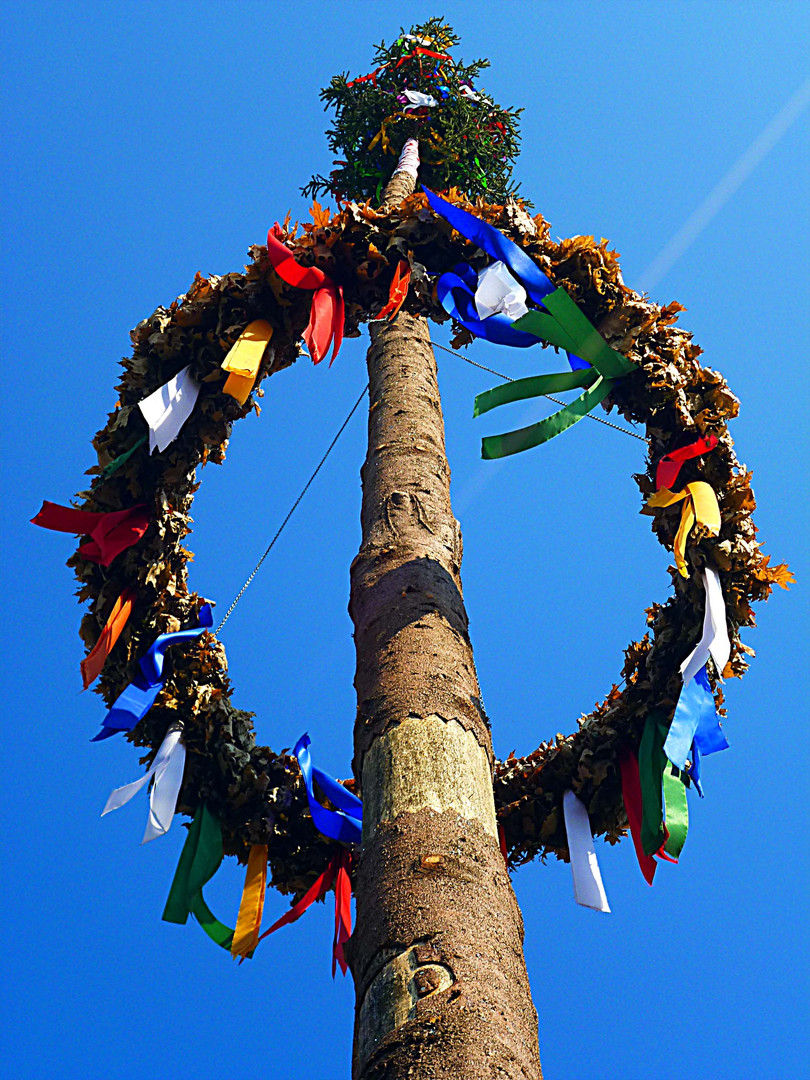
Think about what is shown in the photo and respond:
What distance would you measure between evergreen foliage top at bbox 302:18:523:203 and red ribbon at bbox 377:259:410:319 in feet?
17.4

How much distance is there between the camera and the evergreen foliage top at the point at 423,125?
885 cm

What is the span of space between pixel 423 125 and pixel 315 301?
6031mm

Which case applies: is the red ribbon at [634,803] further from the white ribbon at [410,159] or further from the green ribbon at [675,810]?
the white ribbon at [410,159]

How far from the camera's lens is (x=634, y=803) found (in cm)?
366

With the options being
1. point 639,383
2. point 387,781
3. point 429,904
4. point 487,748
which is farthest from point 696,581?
point 429,904

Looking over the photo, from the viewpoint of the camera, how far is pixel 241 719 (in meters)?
3.94

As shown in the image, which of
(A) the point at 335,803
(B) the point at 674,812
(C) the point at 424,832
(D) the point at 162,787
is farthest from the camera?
(A) the point at 335,803

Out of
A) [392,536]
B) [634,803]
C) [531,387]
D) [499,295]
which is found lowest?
[634,803]

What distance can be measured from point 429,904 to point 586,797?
6.20 ft

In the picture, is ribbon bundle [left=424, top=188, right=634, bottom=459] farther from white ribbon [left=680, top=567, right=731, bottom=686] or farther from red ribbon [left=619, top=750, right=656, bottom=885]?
red ribbon [left=619, top=750, right=656, bottom=885]

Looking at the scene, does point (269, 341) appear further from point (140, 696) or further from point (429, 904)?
point (429, 904)

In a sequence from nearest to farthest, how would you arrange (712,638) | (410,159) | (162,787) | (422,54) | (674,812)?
(712,638), (674,812), (162,787), (410,159), (422,54)

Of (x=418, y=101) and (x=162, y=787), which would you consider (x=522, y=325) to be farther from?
(x=418, y=101)

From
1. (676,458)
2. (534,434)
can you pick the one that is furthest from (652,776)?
(534,434)
